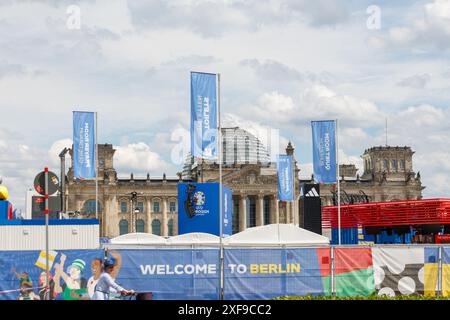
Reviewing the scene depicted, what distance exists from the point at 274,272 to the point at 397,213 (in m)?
35.1

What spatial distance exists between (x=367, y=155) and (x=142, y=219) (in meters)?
51.9

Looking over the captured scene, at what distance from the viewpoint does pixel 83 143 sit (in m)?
49.2

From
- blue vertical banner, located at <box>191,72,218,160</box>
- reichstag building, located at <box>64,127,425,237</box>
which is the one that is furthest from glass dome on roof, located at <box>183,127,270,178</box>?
blue vertical banner, located at <box>191,72,218,160</box>

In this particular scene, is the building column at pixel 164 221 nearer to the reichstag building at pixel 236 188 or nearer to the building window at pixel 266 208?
the reichstag building at pixel 236 188

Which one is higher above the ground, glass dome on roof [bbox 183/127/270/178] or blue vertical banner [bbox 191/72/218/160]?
glass dome on roof [bbox 183/127/270/178]

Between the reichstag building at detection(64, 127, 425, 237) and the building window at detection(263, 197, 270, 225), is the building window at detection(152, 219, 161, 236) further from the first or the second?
the building window at detection(263, 197, 270, 225)

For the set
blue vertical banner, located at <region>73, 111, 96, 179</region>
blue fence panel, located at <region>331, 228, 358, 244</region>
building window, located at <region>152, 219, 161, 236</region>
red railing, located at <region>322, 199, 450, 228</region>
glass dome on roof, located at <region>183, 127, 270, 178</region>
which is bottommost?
building window, located at <region>152, 219, 161, 236</region>

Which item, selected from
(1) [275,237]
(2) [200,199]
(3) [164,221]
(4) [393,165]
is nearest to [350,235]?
(2) [200,199]

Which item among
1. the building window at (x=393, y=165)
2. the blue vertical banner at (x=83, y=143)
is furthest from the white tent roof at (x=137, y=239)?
the building window at (x=393, y=165)

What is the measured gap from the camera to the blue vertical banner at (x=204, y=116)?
36594 millimetres

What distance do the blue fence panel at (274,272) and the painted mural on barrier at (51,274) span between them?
390 cm

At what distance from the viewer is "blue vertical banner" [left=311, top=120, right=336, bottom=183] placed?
49.6 m

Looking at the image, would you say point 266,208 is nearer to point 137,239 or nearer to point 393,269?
point 137,239
